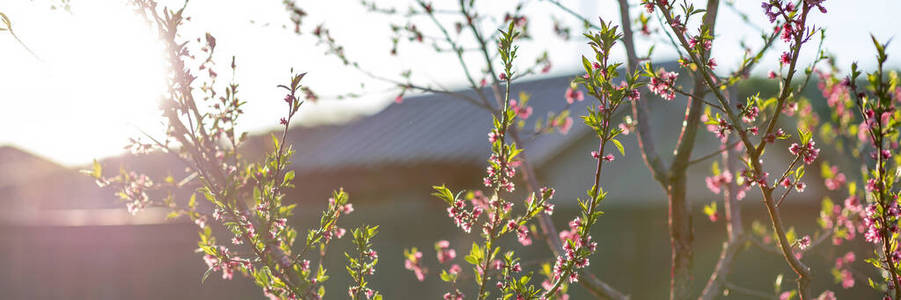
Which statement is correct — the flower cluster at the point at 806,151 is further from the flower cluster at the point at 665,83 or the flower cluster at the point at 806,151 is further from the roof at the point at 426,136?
the roof at the point at 426,136

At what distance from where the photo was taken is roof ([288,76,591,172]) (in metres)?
7.37

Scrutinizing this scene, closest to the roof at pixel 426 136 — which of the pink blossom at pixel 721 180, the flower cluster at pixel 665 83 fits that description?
the pink blossom at pixel 721 180

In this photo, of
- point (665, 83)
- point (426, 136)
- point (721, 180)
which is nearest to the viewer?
point (665, 83)

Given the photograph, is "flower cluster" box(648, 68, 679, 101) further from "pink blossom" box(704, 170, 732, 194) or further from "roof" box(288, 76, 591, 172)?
"roof" box(288, 76, 591, 172)

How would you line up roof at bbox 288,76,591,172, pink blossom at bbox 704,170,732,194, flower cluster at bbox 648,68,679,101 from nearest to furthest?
flower cluster at bbox 648,68,679,101 → pink blossom at bbox 704,170,732,194 → roof at bbox 288,76,591,172

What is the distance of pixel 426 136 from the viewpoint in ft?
29.6

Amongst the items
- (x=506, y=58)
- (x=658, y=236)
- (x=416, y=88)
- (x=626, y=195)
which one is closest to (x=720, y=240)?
(x=658, y=236)

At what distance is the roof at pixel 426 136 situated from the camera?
7371mm

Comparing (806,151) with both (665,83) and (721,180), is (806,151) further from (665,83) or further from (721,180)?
(721,180)

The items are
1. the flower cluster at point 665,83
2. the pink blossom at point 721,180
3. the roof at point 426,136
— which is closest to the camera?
the flower cluster at point 665,83

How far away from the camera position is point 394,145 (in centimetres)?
910

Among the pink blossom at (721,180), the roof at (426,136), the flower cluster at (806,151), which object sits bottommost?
the roof at (426,136)

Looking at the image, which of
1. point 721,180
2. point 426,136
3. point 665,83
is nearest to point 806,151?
point 665,83

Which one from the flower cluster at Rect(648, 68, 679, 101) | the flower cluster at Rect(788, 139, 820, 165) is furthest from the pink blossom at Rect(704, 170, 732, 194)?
the flower cluster at Rect(648, 68, 679, 101)
